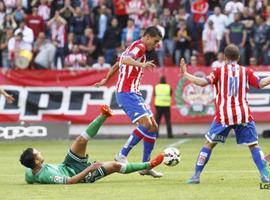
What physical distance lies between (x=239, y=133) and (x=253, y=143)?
0.87 feet

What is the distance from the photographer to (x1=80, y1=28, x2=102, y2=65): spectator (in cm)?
3127

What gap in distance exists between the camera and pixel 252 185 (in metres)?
14.5

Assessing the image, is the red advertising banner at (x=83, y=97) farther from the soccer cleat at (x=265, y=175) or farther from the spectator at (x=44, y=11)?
the soccer cleat at (x=265, y=175)

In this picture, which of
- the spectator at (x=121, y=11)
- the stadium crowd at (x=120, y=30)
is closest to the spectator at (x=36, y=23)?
the stadium crowd at (x=120, y=30)

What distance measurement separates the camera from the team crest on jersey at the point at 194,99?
96.2ft

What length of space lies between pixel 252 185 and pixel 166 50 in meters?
17.2

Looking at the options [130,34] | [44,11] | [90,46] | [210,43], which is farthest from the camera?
[44,11]

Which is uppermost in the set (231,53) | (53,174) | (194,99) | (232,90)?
(231,53)

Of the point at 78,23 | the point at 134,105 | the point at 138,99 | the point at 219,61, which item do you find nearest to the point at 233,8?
the point at 219,61

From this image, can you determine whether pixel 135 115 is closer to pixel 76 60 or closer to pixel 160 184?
pixel 160 184

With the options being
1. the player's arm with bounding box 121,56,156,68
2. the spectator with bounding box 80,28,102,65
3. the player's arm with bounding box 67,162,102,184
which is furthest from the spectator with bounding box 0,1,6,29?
the player's arm with bounding box 67,162,102,184

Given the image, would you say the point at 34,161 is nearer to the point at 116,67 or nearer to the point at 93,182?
the point at 93,182

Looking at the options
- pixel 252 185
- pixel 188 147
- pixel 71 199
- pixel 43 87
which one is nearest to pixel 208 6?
pixel 43 87

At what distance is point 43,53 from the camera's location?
100 feet
